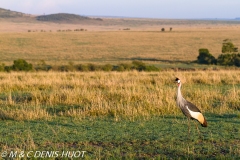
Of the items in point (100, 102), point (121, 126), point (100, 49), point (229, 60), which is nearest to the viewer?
point (121, 126)

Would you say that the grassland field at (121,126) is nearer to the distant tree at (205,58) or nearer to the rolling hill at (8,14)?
the distant tree at (205,58)

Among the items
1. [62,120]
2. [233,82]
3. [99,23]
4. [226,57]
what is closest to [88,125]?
[62,120]

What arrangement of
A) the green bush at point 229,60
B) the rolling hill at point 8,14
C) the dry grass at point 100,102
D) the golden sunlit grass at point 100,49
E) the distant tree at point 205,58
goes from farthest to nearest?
the rolling hill at point 8,14
the golden sunlit grass at point 100,49
the distant tree at point 205,58
the green bush at point 229,60
the dry grass at point 100,102

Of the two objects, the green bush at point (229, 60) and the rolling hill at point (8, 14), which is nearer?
the green bush at point (229, 60)

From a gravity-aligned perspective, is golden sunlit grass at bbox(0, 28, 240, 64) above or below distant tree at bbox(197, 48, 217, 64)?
below

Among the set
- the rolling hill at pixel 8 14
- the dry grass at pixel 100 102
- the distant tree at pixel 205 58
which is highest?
the dry grass at pixel 100 102

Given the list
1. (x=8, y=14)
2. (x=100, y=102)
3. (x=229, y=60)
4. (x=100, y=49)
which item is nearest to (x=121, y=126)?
(x=100, y=102)

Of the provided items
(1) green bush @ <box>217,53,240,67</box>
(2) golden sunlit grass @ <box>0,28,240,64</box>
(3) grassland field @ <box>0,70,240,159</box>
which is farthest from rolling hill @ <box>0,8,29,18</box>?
(3) grassland field @ <box>0,70,240,159</box>

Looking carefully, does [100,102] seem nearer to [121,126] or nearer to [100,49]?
[121,126]

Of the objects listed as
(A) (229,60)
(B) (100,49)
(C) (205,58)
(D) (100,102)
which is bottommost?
(B) (100,49)

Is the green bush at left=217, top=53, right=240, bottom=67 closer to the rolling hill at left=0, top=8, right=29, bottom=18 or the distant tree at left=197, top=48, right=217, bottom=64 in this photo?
the distant tree at left=197, top=48, right=217, bottom=64

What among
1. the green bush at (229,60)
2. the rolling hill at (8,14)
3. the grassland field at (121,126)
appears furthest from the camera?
the rolling hill at (8,14)

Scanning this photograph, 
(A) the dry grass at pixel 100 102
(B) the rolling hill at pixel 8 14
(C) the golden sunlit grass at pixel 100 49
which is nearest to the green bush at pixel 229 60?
(C) the golden sunlit grass at pixel 100 49

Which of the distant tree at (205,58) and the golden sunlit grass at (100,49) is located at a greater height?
the distant tree at (205,58)
